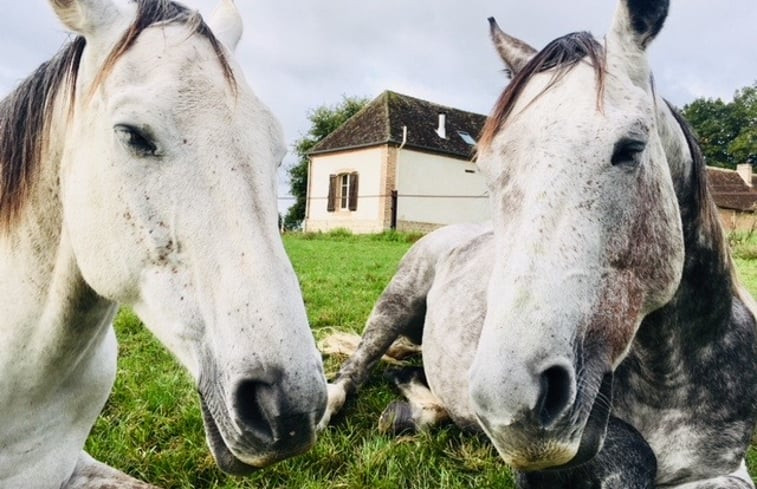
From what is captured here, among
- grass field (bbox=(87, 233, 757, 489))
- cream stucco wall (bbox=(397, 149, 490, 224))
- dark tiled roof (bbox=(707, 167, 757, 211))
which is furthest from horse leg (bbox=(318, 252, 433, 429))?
dark tiled roof (bbox=(707, 167, 757, 211))

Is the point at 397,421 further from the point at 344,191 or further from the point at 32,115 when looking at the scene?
the point at 344,191

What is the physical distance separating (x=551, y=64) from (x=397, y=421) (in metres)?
2.33

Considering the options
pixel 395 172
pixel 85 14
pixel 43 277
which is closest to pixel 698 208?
pixel 85 14

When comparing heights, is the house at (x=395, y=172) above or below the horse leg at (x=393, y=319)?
above

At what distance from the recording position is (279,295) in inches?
62.4

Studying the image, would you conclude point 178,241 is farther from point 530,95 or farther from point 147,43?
point 530,95

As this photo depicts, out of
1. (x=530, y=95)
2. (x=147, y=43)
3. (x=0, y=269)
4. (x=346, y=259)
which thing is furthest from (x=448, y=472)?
(x=346, y=259)

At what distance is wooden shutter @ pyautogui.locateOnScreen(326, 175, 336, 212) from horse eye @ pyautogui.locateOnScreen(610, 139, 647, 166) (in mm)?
30151

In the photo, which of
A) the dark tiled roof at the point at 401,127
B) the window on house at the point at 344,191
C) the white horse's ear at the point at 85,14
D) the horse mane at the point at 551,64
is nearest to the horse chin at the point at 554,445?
the horse mane at the point at 551,64

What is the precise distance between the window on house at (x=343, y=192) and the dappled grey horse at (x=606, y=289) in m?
27.8

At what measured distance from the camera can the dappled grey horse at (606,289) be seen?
1749 mm

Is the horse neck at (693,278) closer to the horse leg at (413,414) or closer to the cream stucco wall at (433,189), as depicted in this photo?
the horse leg at (413,414)

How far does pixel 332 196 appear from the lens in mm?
32500

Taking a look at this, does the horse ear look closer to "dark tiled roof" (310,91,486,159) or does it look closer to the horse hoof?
the horse hoof
